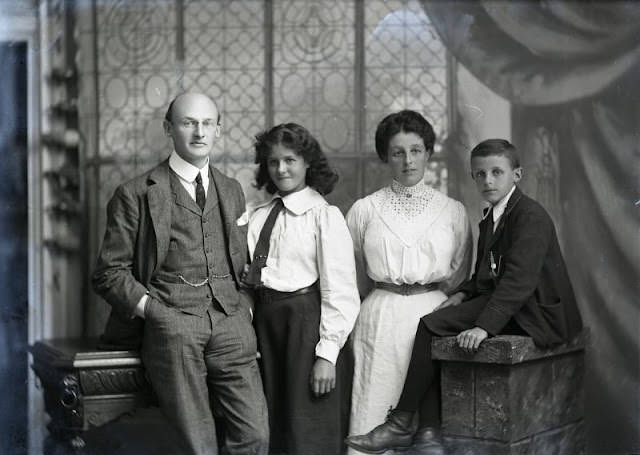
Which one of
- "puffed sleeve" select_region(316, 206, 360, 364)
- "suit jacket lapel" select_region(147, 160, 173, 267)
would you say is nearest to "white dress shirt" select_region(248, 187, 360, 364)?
"puffed sleeve" select_region(316, 206, 360, 364)

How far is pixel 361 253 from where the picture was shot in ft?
11.4

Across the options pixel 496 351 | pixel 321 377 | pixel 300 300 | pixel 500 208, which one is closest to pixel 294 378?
pixel 321 377

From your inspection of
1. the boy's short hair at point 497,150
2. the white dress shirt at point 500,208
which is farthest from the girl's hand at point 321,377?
the boy's short hair at point 497,150

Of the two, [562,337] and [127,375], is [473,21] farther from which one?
[127,375]

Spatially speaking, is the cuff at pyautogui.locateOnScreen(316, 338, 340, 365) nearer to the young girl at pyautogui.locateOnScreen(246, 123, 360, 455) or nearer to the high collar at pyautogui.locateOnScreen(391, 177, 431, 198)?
the young girl at pyautogui.locateOnScreen(246, 123, 360, 455)

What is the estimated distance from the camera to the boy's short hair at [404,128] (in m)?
3.38

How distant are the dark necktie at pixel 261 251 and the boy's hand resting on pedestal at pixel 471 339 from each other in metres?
0.78

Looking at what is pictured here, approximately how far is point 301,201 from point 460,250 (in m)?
0.67

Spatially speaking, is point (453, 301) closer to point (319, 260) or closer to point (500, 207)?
point (500, 207)

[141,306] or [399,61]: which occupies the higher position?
[399,61]

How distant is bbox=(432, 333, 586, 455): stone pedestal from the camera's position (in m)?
3.04

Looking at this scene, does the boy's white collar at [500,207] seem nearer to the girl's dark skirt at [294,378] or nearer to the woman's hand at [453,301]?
the woman's hand at [453,301]

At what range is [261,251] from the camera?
3271 mm

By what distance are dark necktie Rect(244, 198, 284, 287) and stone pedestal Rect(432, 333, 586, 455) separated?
2.36 ft
